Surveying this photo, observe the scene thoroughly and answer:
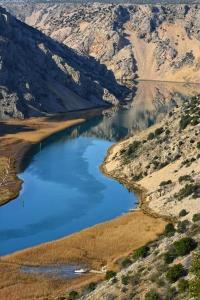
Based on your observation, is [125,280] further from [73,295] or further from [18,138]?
[18,138]

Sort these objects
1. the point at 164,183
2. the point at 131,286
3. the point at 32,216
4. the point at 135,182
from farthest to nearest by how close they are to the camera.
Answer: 1. the point at 135,182
2. the point at 164,183
3. the point at 32,216
4. the point at 131,286

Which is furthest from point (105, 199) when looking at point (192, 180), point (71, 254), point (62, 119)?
point (62, 119)

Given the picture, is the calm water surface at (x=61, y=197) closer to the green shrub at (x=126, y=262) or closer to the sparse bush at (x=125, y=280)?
the green shrub at (x=126, y=262)

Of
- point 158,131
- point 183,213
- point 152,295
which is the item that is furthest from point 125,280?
point 158,131

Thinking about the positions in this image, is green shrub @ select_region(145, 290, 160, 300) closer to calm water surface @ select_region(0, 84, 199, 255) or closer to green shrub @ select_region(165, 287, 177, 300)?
green shrub @ select_region(165, 287, 177, 300)

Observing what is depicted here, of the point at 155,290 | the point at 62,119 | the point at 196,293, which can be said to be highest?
the point at 196,293

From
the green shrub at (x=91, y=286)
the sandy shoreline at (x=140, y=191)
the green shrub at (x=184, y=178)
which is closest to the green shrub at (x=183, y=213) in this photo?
the sandy shoreline at (x=140, y=191)

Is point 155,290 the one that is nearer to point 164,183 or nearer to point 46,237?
point 46,237
